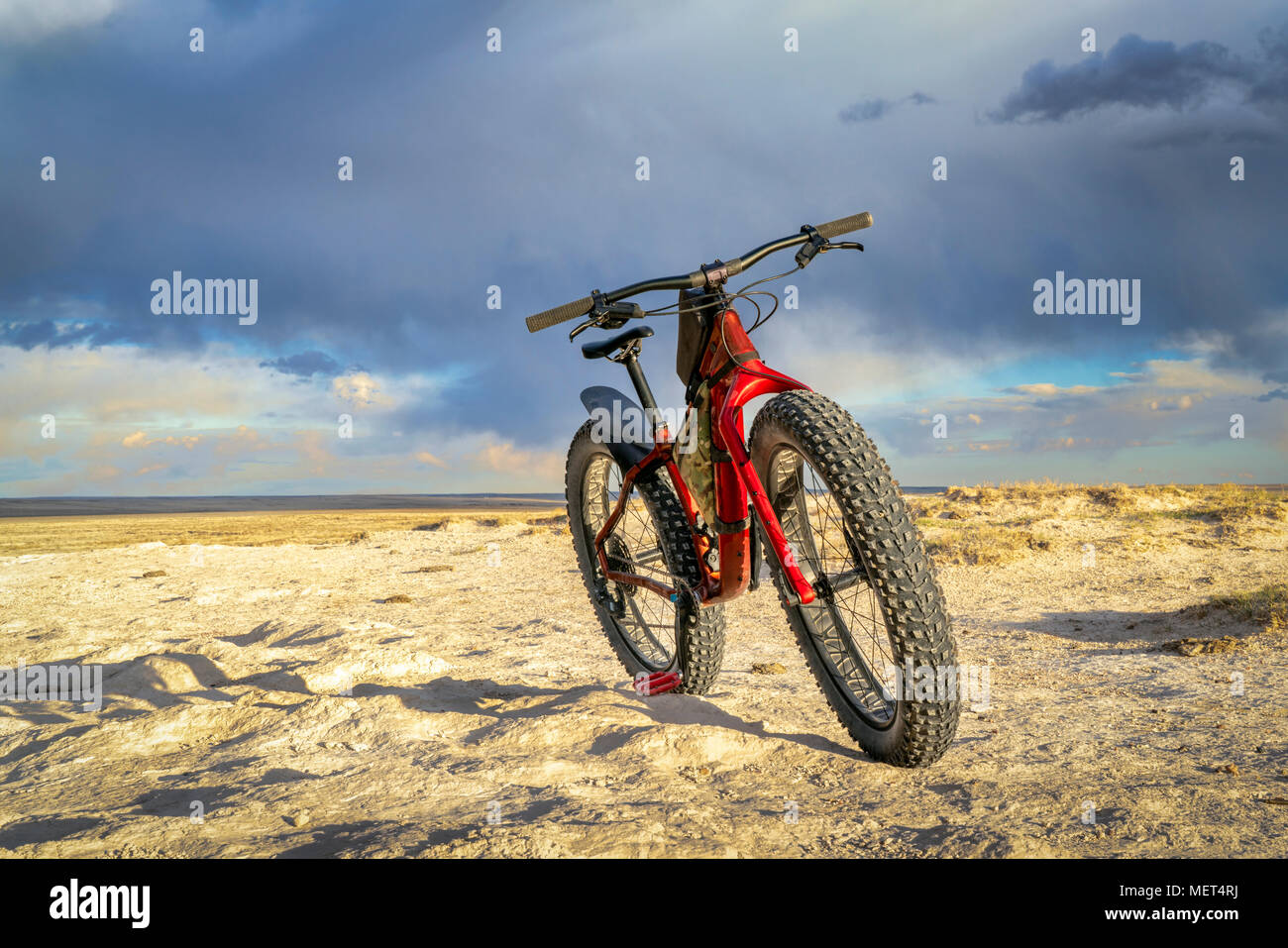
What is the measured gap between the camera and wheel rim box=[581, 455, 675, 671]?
5.53 metres

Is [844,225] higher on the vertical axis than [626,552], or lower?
higher

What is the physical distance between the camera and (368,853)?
2658mm

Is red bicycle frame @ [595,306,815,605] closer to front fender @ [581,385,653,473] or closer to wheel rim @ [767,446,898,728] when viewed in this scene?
wheel rim @ [767,446,898,728]

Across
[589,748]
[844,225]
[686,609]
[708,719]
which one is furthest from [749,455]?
[589,748]

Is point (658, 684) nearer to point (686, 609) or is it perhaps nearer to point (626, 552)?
point (686, 609)

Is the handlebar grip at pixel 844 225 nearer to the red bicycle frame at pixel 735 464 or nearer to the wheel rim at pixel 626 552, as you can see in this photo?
the red bicycle frame at pixel 735 464

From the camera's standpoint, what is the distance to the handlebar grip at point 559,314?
4.14 metres

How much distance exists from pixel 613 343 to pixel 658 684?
221cm

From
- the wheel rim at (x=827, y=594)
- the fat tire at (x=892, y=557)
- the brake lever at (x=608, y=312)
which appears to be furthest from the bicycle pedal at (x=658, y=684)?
the brake lever at (x=608, y=312)

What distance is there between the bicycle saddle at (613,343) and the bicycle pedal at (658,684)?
2113mm

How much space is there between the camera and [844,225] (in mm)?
4328

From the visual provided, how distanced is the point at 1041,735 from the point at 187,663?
6364 mm

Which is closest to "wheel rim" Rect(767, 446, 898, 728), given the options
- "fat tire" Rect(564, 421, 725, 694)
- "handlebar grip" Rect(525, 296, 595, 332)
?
"fat tire" Rect(564, 421, 725, 694)

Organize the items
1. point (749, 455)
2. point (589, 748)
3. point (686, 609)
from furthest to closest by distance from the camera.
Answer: point (686, 609) → point (589, 748) → point (749, 455)
